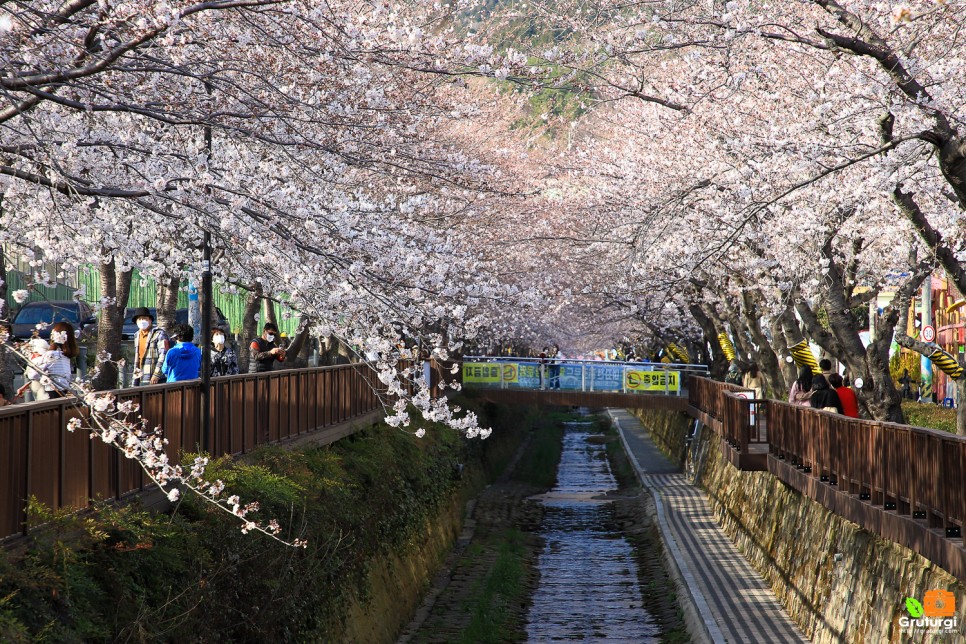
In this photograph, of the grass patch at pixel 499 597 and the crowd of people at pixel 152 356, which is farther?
the grass patch at pixel 499 597

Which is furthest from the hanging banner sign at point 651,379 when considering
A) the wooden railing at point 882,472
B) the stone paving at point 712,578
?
the wooden railing at point 882,472

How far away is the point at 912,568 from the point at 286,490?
712 cm

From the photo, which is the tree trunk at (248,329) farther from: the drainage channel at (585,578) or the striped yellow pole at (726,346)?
the striped yellow pole at (726,346)

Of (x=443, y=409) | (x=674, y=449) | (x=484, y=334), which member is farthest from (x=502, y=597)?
(x=674, y=449)

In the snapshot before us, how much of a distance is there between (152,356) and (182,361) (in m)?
2.03

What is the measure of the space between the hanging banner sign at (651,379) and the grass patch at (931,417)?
9.18 meters

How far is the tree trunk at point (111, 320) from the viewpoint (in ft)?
51.8

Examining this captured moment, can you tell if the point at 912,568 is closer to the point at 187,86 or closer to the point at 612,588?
the point at 187,86

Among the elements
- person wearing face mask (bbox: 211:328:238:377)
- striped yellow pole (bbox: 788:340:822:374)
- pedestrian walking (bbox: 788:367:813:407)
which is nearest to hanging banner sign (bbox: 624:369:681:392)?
striped yellow pole (bbox: 788:340:822:374)

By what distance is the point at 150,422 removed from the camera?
32.9 ft

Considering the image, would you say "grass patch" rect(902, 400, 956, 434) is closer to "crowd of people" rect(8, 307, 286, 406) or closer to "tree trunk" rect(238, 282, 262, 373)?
"crowd of people" rect(8, 307, 286, 406)

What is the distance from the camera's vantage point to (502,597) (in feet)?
72.9

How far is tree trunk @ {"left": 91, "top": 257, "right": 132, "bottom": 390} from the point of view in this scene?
15781 millimetres

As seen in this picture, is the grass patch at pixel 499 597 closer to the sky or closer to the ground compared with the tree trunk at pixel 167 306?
closer to the ground
